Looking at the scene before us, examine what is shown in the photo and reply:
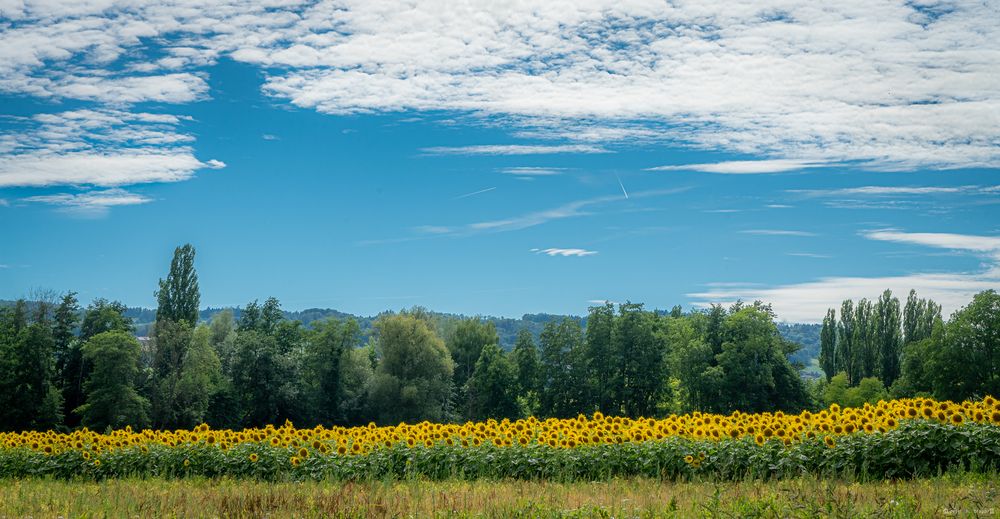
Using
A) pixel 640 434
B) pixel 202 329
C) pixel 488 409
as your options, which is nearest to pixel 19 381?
pixel 202 329

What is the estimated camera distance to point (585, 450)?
15.5 m

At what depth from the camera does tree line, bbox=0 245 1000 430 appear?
56.1 meters

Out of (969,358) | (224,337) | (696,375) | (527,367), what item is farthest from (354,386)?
(969,358)

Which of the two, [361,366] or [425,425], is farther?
[361,366]

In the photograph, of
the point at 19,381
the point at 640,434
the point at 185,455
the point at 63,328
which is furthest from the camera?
the point at 63,328

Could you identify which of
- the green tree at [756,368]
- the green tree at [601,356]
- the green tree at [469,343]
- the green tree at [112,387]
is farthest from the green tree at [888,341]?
the green tree at [112,387]

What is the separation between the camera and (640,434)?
16.6 meters

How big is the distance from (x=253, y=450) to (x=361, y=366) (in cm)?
5267

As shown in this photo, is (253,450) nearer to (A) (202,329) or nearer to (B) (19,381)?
(B) (19,381)

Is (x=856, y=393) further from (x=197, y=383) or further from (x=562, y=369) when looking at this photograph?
(x=197, y=383)

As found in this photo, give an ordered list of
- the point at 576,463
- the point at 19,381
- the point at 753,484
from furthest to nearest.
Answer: the point at 19,381 → the point at 576,463 → the point at 753,484

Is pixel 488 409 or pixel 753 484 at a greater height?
pixel 753 484

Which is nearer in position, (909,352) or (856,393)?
(909,352)

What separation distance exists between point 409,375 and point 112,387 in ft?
71.5
